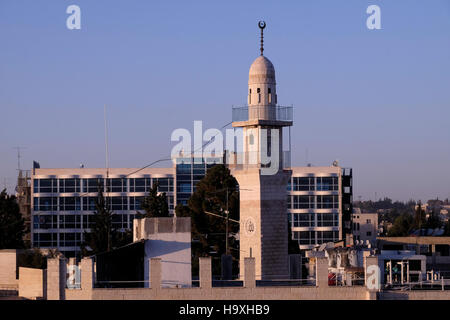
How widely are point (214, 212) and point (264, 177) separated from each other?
12.5 metres

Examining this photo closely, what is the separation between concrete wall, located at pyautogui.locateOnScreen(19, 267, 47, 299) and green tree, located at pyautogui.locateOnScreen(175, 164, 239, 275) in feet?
61.4

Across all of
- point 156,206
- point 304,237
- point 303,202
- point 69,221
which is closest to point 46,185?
point 69,221

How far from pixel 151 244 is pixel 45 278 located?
18.0ft

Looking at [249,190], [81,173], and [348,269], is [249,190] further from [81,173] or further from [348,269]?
[81,173]

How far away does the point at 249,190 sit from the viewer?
159ft

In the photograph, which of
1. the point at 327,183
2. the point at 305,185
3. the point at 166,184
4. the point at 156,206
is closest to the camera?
the point at 156,206

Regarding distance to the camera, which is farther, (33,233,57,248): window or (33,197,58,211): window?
(33,197,58,211): window

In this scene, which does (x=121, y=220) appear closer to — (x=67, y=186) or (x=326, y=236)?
(x=67, y=186)

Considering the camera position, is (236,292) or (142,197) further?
(142,197)

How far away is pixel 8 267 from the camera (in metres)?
54.5

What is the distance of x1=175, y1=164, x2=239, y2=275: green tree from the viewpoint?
195ft

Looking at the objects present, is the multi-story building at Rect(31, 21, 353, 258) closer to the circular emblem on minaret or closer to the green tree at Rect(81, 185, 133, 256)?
the green tree at Rect(81, 185, 133, 256)

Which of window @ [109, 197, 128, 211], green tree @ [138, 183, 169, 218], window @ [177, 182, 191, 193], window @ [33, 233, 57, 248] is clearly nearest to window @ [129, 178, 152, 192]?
window @ [109, 197, 128, 211]

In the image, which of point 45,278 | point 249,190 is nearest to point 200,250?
point 249,190
